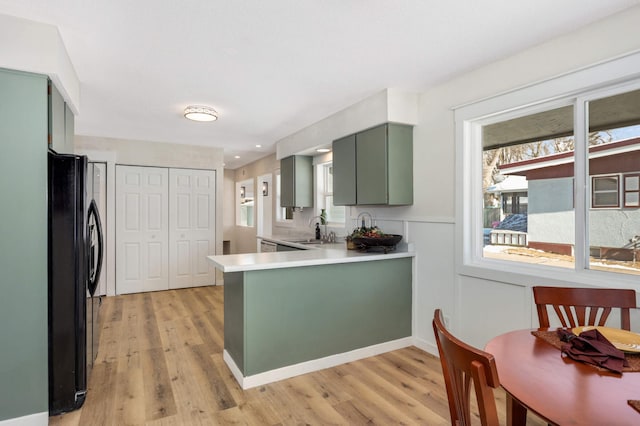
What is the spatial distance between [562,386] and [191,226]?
5646mm

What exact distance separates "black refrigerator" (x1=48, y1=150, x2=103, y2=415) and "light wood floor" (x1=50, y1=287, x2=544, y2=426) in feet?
0.63

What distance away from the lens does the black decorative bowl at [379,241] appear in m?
3.29

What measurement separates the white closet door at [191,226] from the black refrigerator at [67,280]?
3546 millimetres

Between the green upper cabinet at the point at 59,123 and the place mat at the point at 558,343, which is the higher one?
the green upper cabinet at the point at 59,123

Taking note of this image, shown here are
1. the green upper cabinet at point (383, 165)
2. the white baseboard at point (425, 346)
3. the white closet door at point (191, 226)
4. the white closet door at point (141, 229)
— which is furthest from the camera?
the white closet door at point (191, 226)

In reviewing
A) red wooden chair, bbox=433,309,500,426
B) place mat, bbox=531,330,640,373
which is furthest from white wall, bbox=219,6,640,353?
red wooden chair, bbox=433,309,500,426

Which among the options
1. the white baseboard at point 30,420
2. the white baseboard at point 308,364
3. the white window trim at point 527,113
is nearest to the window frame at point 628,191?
the white window trim at point 527,113

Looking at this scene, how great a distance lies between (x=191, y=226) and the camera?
591 centimetres

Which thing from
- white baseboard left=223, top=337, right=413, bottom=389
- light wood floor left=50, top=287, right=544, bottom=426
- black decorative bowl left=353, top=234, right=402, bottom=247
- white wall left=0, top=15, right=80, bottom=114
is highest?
white wall left=0, top=15, right=80, bottom=114

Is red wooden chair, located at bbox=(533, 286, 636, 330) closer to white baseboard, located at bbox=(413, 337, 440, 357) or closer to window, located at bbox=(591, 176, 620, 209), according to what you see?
window, located at bbox=(591, 176, 620, 209)

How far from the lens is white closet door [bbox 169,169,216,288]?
19.0 feet

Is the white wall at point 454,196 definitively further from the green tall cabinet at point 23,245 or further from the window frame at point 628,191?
the green tall cabinet at point 23,245

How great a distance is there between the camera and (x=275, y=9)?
1952 mm

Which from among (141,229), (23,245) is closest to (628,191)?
(23,245)
